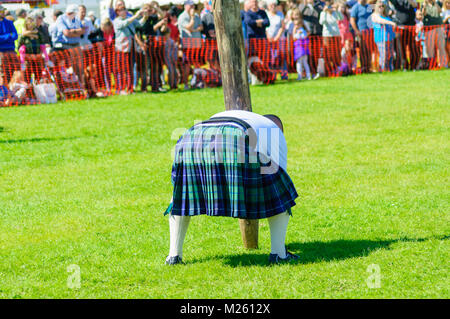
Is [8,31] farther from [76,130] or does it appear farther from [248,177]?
[248,177]

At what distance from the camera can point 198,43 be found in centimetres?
1744

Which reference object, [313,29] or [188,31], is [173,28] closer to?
[188,31]

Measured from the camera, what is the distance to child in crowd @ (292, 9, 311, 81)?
58.7 ft

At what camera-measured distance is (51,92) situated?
605 inches

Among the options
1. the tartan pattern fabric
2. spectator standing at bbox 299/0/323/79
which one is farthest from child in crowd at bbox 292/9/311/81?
the tartan pattern fabric

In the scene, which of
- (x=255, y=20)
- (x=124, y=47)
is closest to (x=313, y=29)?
(x=255, y=20)

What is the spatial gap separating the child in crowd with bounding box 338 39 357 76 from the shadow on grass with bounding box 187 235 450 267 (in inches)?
509

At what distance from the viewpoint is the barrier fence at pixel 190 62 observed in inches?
611

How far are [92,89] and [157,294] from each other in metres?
11.6

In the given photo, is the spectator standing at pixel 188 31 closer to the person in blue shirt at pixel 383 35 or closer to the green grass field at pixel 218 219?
the green grass field at pixel 218 219

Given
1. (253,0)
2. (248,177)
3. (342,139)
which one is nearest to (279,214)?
(248,177)

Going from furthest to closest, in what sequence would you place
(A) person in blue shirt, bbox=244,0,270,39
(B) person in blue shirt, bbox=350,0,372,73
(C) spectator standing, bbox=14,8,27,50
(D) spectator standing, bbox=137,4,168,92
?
(B) person in blue shirt, bbox=350,0,372,73
(A) person in blue shirt, bbox=244,0,270,39
(C) spectator standing, bbox=14,8,27,50
(D) spectator standing, bbox=137,4,168,92

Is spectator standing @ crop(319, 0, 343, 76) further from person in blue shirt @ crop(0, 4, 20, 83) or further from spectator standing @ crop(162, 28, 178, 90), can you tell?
person in blue shirt @ crop(0, 4, 20, 83)

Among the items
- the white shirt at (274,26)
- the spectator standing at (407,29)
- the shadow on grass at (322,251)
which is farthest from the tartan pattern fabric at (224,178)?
the spectator standing at (407,29)
